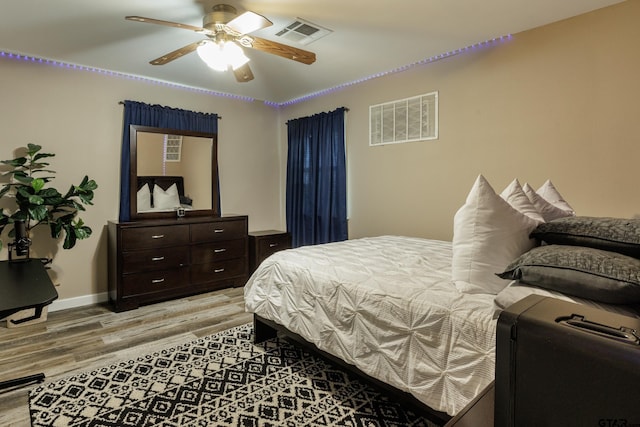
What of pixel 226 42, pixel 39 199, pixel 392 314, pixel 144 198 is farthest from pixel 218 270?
pixel 392 314

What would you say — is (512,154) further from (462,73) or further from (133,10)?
(133,10)

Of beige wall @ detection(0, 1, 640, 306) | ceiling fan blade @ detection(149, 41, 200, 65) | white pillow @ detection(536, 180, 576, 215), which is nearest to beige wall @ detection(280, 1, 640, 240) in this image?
beige wall @ detection(0, 1, 640, 306)

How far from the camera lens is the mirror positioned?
3996mm

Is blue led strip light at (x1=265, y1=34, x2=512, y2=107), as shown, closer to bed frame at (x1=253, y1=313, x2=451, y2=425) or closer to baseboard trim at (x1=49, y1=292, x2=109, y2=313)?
bed frame at (x1=253, y1=313, x2=451, y2=425)

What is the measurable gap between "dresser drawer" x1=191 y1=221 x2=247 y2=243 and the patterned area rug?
1.67 metres

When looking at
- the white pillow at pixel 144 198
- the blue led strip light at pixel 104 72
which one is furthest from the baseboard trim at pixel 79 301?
the blue led strip light at pixel 104 72

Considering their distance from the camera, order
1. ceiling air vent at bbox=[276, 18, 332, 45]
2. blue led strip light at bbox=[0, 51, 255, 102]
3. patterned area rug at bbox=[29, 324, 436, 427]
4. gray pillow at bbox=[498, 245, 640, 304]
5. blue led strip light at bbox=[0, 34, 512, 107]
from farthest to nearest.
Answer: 1. blue led strip light at bbox=[0, 51, 255, 102]
2. blue led strip light at bbox=[0, 34, 512, 107]
3. ceiling air vent at bbox=[276, 18, 332, 45]
4. patterned area rug at bbox=[29, 324, 436, 427]
5. gray pillow at bbox=[498, 245, 640, 304]

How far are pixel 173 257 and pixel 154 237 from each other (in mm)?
303

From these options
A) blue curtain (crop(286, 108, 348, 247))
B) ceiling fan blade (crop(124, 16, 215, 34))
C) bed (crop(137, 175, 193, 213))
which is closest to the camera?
ceiling fan blade (crop(124, 16, 215, 34))

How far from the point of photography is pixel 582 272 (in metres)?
1.15

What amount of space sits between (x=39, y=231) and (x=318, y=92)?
3519 mm

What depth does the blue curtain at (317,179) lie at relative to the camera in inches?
174

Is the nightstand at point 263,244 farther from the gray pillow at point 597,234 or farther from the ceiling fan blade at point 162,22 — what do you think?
the gray pillow at point 597,234

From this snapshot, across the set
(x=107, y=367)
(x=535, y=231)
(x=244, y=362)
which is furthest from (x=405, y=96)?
(x=107, y=367)
